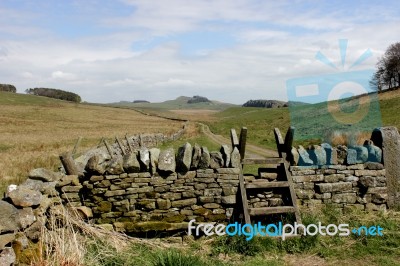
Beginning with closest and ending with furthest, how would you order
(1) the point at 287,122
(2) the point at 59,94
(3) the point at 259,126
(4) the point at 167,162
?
(4) the point at 167,162 → (1) the point at 287,122 → (3) the point at 259,126 → (2) the point at 59,94

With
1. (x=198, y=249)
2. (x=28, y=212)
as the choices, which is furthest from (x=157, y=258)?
(x=28, y=212)

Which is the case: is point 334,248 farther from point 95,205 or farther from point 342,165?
point 95,205

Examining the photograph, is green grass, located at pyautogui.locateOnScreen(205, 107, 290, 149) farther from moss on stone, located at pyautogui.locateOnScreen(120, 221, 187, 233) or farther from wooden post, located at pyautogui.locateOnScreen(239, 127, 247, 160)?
moss on stone, located at pyautogui.locateOnScreen(120, 221, 187, 233)

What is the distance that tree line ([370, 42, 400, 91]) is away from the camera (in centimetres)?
5706

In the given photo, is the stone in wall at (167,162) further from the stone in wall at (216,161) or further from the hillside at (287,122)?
the hillside at (287,122)

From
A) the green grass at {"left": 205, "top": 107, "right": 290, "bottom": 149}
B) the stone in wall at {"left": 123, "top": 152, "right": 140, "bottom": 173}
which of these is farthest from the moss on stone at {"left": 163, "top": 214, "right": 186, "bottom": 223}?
the green grass at {"left": 205, "top": 107, "right": 290, "bottom": 149}

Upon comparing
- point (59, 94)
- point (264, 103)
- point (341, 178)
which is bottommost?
point (341, 178)

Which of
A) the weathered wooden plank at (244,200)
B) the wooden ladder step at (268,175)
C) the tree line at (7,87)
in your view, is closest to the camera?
the weathered wooden plank at (244,200)

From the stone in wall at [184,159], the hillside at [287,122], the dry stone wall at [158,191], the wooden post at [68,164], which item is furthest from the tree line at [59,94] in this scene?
the stone in wall at [184,159]

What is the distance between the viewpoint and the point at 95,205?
22.6 feet

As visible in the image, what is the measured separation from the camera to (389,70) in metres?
58.4

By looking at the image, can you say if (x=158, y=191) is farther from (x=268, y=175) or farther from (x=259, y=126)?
(x=259, y=126)

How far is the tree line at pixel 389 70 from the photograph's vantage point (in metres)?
57.1

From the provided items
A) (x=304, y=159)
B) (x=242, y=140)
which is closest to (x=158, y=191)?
(x=242, y=140)
